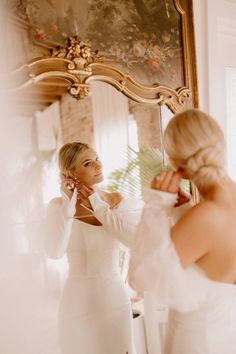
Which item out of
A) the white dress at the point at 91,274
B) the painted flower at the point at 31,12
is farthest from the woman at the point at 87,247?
the painted flower at the point at 31,12

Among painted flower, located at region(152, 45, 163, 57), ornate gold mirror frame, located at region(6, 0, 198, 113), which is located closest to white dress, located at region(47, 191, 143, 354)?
ornate gold mirror frame, located at region(6, 0, 198, 113)

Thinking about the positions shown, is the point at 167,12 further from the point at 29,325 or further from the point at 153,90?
the point at 29,325

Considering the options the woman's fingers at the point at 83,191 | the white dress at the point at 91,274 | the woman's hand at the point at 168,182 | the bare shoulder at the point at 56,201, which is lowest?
the white dress at the point at 91,274

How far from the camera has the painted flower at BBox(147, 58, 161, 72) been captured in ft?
6.05

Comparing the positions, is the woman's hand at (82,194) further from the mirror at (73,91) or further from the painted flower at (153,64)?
the painted flower at (153,64)

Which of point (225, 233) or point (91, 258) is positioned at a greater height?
point (225, 233)

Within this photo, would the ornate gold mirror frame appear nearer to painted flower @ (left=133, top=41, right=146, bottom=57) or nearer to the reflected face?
painted flower @ (left=133, top=41, right=146, bottom=57)

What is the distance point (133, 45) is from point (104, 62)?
21 cm

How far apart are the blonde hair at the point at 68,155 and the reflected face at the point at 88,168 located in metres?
0.02

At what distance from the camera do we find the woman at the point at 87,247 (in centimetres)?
150

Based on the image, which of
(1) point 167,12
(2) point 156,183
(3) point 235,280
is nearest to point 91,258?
(2) point 156,183

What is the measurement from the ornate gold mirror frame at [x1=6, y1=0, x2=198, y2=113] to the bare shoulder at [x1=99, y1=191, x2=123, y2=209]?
16.9 inches

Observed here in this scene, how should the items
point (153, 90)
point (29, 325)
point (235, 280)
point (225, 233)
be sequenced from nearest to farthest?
point (225, 233), point (235, 280), point (29, 325), point (153, 90)

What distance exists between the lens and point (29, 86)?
1.48 metres
